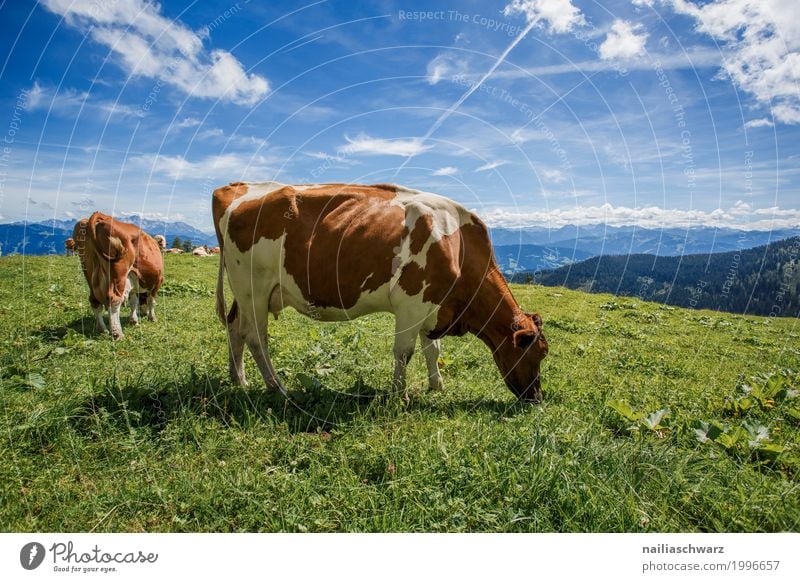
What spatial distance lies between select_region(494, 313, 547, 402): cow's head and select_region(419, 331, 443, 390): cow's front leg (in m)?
1.04

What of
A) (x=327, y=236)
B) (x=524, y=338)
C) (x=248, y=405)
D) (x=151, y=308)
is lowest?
(x=248, y=405)

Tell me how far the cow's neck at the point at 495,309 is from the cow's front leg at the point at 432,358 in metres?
0.68

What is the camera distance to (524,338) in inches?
249

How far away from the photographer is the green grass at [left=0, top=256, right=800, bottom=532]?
11.6 feet

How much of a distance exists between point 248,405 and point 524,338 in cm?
384

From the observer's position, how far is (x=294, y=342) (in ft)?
30.1

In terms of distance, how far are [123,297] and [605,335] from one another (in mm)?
12266

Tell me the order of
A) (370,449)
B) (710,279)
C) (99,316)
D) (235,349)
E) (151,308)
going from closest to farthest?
(370,449) → (235,349) → (99,316) → (151,308) → (710,279)

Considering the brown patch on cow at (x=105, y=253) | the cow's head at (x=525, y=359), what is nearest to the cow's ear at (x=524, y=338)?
the cow's head at (x=525, y=359)

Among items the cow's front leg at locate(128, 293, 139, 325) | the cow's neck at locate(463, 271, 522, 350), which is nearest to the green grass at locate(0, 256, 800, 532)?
the cow's neck at locate(463, 271, 522, 350)

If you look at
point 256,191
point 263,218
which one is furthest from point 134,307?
point 263,218

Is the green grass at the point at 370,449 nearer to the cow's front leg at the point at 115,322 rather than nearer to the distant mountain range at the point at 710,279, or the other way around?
the cow's front leg at the point at 115,322

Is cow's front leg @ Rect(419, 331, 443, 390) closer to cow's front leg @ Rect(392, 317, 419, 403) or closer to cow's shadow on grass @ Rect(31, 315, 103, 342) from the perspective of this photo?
cow's front leg @ Rect(392, 317, 419, 403)

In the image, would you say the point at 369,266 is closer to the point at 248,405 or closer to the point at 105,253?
the point at 248,405
